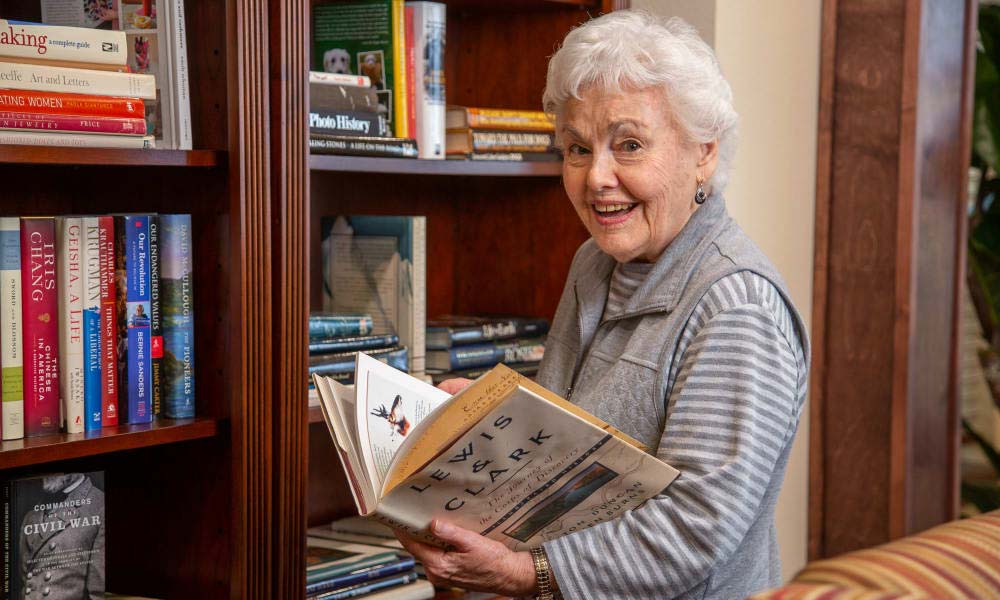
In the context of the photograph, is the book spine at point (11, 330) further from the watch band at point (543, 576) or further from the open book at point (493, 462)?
the watch band at point (543, 576)

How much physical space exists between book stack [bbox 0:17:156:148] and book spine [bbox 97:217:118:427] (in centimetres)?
13

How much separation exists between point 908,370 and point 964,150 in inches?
21.9

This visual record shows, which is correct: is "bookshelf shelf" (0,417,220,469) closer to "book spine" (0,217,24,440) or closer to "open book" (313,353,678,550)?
"book spine" (0,217,24,440)

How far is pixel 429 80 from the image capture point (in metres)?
2.04

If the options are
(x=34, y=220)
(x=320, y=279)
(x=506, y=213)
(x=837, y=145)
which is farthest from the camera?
(x=837, y=145)

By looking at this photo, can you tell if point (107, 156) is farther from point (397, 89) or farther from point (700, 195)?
point (700, 195)

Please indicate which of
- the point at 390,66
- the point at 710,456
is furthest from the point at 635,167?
the point at 390,66

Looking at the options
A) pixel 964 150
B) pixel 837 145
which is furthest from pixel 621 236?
pixel 964 150

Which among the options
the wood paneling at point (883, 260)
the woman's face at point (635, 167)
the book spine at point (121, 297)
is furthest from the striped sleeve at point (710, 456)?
the wood paneling at point (883, 260)

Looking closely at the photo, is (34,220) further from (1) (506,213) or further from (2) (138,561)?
(1) (506,213)

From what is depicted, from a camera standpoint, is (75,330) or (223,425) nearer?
(75,330)

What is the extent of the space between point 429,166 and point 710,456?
0.85 m

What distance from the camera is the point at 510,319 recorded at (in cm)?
225

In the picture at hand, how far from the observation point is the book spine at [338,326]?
6.22 feet
